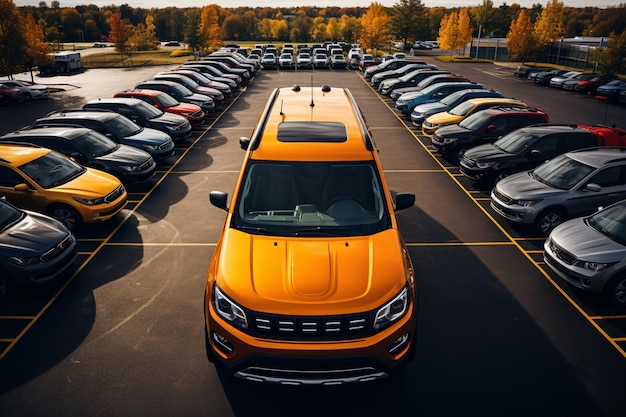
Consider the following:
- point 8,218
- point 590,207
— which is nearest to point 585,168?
point 590,207

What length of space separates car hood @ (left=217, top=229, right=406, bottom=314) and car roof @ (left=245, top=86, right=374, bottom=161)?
1309 millimetres

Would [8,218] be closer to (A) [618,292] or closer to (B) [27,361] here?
(B) [27,361]

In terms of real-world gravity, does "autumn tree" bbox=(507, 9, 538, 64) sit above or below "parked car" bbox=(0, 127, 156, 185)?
above

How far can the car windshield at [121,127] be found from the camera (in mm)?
13367

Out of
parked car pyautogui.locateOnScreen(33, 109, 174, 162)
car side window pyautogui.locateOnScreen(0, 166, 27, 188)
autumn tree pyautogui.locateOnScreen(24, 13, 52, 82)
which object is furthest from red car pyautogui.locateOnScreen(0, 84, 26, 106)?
car side window pyautogui.locateOnScreen(0, 166, 27, 188)

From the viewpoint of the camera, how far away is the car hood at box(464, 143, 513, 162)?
11914mm

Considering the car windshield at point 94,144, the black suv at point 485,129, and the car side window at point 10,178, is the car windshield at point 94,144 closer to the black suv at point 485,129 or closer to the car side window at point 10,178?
the car side window at point 10,178

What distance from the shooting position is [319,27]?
300 ft

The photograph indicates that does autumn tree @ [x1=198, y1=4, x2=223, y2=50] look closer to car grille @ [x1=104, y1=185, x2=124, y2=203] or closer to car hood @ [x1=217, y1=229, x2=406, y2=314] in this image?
car grille @ [x1=104, y1=185, x2=124, y2=203]

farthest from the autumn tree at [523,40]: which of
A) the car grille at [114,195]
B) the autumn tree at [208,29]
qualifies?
the car grille at [114,195]

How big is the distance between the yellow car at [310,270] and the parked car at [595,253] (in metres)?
3.09

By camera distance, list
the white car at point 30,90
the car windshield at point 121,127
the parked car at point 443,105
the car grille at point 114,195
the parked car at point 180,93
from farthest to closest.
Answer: the white car at point 30,90, the parked car at point 180,93, the parked car at point 443,105, the car windshield at point 121,127, the car grille at point 114,195

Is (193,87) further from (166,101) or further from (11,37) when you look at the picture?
(11,37)

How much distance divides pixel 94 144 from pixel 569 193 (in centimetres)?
1131
